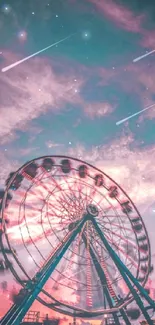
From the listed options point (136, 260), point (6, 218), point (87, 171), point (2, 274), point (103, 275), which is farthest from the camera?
point (87, 171)

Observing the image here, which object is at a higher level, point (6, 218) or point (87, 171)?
point (87, 171)

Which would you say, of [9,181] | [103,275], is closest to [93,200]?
[103,275]

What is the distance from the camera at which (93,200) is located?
17094mm

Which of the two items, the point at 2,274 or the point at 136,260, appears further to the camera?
the point at 136,260

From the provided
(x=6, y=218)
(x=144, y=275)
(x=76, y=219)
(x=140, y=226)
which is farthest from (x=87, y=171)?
(x=144, y=275)

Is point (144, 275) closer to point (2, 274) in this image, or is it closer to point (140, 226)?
point (140, 226)

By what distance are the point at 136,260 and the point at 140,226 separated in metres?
2.42

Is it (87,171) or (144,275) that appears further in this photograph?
(87,171)

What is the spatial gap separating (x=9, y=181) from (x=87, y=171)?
19.8 ft

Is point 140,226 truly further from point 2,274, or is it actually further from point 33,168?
point 2,274

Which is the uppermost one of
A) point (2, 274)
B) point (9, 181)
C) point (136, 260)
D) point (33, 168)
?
point (33, 168)

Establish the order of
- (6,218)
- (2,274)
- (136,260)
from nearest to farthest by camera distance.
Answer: (2,274) → (6,218) → (136,260)

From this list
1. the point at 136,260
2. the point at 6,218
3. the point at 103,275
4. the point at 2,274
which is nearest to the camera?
the point at 2,274

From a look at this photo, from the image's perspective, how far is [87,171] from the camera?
55.5ft
